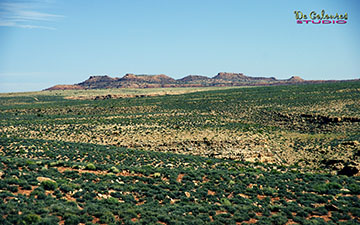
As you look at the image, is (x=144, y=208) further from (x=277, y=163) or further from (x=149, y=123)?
(x=149, y=123)

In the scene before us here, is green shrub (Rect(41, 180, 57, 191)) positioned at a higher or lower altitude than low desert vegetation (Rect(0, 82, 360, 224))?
higher

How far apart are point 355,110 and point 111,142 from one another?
38.3 meters

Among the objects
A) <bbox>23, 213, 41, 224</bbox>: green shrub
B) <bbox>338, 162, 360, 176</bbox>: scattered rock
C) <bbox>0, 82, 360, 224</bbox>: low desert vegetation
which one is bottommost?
<bbox>338, 162, 360, 176</bbox>: scattered rock

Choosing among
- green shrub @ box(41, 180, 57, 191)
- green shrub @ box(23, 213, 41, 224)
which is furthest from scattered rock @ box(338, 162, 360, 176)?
green shrub @ box(23, 213, 41, 224)

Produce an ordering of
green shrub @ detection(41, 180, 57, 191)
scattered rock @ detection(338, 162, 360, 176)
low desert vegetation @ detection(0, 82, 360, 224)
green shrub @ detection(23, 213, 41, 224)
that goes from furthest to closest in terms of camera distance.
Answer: scattered rock @ detection(338, 162, 360, 176) < green shrub @ detection(41, 180, 57, 191) < low desert vegetation @ detection(0, 82, 360, 224) < green shrub @ detection(23, 213, 41, 224)

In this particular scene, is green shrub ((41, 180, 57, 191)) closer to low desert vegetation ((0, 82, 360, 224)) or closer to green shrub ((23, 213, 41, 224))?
low desert vegetation ((0, 82, 360, 224))

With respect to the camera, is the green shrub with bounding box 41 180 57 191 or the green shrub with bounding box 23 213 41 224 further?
the green shrub with bounding box 41 180 57 191

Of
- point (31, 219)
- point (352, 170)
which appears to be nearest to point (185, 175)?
point (31, 219)

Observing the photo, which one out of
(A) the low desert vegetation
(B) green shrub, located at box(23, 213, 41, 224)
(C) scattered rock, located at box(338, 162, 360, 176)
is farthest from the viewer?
(C) scattered rock, located at box(338, 162, 360, 176)

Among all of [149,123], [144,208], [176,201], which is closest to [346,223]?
[176,201]

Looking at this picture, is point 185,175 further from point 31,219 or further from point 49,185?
point 31,219

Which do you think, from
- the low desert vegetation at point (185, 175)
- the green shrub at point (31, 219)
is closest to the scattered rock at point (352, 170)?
the low desert vegetation at point (185, 175)

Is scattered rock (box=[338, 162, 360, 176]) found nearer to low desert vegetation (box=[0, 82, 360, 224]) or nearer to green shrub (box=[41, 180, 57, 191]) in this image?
low desert vegetation (box=[0, 82, 360, 224])

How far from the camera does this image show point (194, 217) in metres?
13.9
